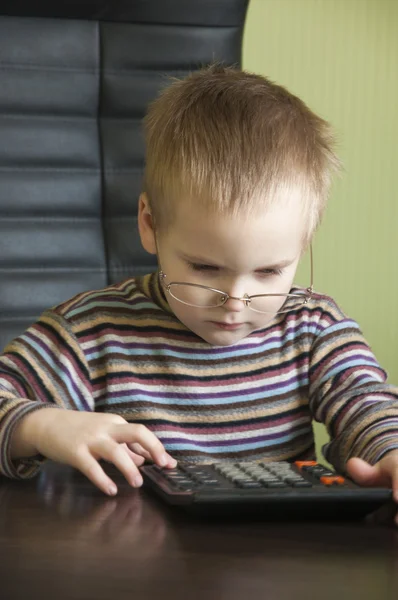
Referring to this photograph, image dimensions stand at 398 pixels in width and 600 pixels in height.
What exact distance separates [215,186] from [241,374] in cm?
24

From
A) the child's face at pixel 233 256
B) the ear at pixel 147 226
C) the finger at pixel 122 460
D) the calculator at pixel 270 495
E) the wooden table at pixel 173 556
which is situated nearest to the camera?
the wooden table at pixel 173 556

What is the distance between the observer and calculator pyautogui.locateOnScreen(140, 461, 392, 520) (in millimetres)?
626

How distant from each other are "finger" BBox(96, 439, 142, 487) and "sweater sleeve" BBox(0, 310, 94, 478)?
154 mm

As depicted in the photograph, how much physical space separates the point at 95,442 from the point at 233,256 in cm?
20

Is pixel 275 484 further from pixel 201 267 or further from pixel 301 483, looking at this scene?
pixel 201 267

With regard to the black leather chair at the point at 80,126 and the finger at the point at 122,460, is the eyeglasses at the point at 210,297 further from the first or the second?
the black leather chair at the point at 80,126

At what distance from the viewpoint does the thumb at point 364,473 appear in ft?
2.43

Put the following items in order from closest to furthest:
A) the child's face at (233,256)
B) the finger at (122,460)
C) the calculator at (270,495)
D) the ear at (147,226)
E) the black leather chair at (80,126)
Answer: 1. the calculator at (270,495)
2. the finger at (122,460)
3. the child's face at (233,256)
4. the ear at (147,226)
5. the black leather chair at (80,126)

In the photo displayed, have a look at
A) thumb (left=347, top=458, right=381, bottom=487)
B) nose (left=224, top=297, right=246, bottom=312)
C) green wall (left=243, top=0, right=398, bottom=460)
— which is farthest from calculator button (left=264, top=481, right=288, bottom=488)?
green wall (left=243, top=0, right=398, bottom=460)

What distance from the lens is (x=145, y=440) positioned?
735 millimetres

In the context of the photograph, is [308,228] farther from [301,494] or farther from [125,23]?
[125,23]

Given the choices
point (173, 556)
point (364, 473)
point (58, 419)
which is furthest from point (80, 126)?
point (173, 556)

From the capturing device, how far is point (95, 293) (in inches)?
41.2

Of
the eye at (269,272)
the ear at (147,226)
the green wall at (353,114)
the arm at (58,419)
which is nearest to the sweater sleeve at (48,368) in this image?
the arm at (58,419)
